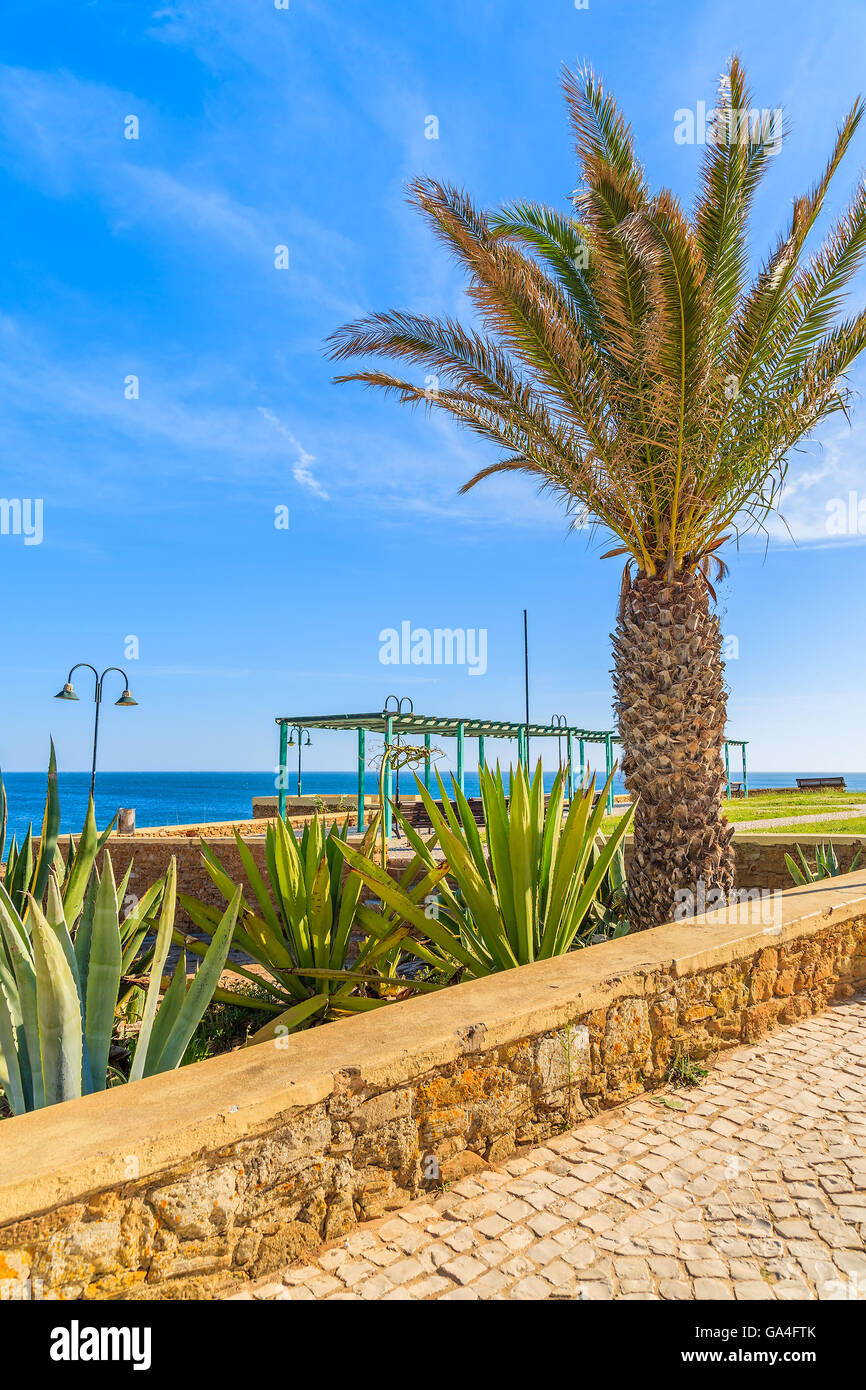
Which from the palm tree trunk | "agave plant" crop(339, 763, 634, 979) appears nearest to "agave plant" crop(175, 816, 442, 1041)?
"agave plant" crop(339, 763, 634, 979)

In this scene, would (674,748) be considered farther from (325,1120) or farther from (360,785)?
(360,785)

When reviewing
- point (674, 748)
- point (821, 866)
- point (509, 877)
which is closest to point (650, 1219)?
point (509, 877)

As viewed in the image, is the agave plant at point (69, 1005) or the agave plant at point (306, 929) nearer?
the agave plant at point (69, 1005)

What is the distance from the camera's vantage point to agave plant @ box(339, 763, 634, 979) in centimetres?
340

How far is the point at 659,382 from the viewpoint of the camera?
507 centimetres

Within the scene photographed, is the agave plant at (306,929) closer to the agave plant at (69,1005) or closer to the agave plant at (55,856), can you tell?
the agave plant at (55,856)

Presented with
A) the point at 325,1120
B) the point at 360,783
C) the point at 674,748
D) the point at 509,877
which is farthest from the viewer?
the point at 360,783

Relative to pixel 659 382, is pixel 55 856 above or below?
below

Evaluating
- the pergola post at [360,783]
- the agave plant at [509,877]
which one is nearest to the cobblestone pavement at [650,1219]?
the agave plant at [509,877]

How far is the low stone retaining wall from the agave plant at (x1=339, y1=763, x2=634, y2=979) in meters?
0.37

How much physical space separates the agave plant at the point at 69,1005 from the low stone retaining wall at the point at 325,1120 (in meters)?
0.25

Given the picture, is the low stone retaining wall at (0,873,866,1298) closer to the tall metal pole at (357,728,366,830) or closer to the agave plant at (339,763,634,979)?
the agave plant at (339,763,634,979)

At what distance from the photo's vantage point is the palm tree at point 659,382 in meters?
4.91

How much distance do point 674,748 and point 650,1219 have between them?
3.60m
